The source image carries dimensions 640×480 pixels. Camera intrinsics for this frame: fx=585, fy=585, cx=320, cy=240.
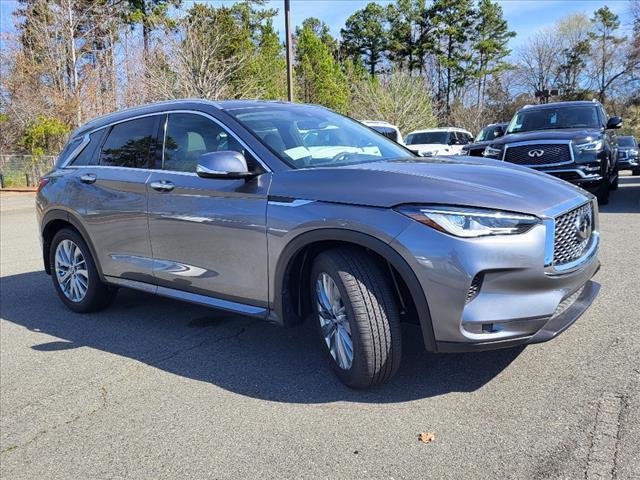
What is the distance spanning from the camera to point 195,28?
2583 cm

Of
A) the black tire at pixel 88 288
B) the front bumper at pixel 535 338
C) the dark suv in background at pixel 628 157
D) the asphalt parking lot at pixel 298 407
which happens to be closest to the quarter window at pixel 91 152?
the black tire at pixel 88 288

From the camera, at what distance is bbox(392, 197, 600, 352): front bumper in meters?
2.90

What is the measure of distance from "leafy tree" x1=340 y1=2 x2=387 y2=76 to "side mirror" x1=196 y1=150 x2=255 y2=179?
5630 centimetres

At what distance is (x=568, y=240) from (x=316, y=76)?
3869 cm

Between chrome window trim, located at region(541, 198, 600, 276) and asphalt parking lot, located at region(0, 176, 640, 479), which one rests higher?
chrome window trim, located at region(541, 198, 600, 276)

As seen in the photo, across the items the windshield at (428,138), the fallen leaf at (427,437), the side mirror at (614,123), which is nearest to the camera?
the fallen leaf at (427,437)

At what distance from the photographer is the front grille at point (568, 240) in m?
3.16

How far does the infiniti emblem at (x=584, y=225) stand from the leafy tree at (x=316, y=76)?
37.1 m

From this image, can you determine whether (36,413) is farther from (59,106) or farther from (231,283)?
(59,106)

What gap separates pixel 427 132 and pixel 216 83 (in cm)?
1033

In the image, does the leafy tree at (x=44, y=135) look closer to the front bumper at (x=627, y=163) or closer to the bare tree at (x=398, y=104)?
the bare tree at (x=398, y=104)

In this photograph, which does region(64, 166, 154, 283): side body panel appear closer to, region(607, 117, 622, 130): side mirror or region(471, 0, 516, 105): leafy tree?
region(607, 117, 622, 130): side mirror

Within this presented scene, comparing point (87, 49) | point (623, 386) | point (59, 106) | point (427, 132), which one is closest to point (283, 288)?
point (623, 386)

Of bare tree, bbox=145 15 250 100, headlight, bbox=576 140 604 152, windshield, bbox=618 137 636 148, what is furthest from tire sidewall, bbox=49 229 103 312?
windshield, bbox=618 137 636 148
